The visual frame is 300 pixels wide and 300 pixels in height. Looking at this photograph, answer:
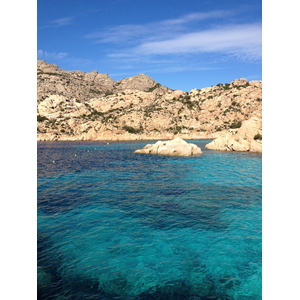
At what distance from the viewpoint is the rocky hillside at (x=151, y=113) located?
113188mm

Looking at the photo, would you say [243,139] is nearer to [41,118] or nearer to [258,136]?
[258,136]

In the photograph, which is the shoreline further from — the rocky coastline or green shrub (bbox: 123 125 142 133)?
green shrub (bbox: 123 125 142 133)

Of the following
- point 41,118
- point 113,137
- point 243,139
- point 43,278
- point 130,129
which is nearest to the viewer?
point 43,278

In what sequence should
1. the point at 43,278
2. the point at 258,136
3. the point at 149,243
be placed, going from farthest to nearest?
1. the point at 258,136
2. the point at 149,243
3. the point at 43,278

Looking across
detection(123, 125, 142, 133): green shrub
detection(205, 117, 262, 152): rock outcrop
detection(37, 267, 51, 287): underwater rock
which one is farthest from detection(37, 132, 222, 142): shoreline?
detection(37, 267, 51, 287): underwater rock

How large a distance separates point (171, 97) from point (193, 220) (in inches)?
5495

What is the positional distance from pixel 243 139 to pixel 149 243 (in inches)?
1884

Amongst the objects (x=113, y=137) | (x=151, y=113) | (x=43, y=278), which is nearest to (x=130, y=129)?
(x=113, y=137)

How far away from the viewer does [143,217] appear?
13.1m

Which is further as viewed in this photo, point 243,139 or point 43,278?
point 243,139

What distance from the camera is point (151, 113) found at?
128 m
